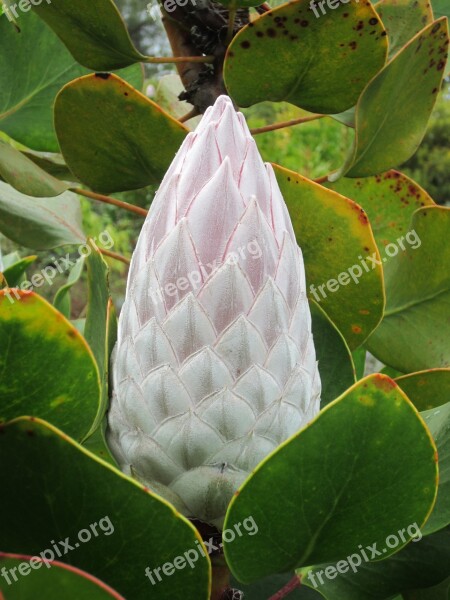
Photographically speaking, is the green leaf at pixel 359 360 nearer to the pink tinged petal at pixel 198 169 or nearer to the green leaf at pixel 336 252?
the green leaf at pixel 336 252

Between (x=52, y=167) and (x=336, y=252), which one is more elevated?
(x=52, y=167)

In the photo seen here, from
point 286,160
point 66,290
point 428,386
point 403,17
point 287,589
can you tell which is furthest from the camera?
point 286,160

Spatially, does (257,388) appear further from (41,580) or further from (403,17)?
(403,17)

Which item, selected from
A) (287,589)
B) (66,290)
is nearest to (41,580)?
(287,589)

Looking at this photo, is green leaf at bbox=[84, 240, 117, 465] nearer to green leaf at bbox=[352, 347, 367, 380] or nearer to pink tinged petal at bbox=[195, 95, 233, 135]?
pink tinged petal at bbox=[195, 95, 233, 135]

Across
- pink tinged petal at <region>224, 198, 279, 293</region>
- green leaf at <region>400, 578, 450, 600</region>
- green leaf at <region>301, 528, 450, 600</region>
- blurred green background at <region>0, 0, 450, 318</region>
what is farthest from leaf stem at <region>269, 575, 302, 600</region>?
blurred green background at <region>0, 0, 450, 318</region>

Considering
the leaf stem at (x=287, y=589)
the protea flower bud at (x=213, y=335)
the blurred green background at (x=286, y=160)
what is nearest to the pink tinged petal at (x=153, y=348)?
the protea flower bud at (x=213, y=335)

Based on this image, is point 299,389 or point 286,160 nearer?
point 299,389
